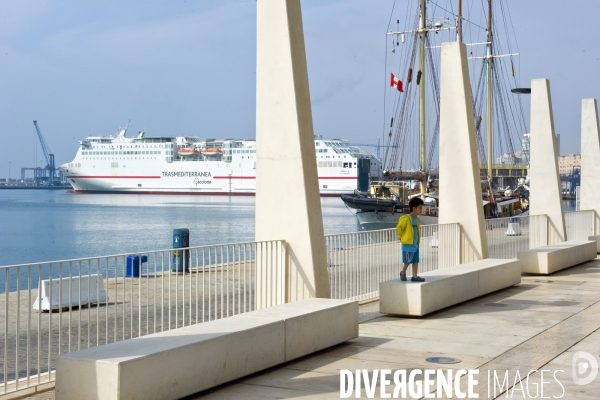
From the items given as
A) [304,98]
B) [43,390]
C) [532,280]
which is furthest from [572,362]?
[532,280]

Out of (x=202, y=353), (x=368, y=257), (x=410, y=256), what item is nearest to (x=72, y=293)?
(x=202, y=353)

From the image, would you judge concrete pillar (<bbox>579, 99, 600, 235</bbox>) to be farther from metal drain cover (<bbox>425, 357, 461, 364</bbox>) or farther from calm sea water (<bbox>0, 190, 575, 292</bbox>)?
calm sea water (<bbox>0, 190, 575, 292</bbox>)

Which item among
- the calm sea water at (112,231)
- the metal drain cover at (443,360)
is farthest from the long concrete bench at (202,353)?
the calm sea water at (112,231)

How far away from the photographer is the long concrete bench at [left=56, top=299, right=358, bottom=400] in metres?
5.34

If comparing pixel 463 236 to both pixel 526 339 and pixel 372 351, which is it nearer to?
pixel 526 339

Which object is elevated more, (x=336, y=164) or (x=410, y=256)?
(x=336, y=164)

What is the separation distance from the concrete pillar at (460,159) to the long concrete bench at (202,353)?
5627 mm

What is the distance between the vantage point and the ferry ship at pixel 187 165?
126m

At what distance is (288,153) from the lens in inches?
339

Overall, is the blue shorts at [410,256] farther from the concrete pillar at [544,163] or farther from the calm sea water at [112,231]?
the calm sea water at [112,231]

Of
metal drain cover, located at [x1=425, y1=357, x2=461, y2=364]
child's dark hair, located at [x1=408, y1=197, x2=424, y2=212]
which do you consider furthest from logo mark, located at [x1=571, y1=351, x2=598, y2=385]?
child's dark hair, located at [x1=408, y1=197, x2=424, y2=212]

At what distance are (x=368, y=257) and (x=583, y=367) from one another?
465cm

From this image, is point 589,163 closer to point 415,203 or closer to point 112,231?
point 415,203

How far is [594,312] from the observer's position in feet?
33.9
